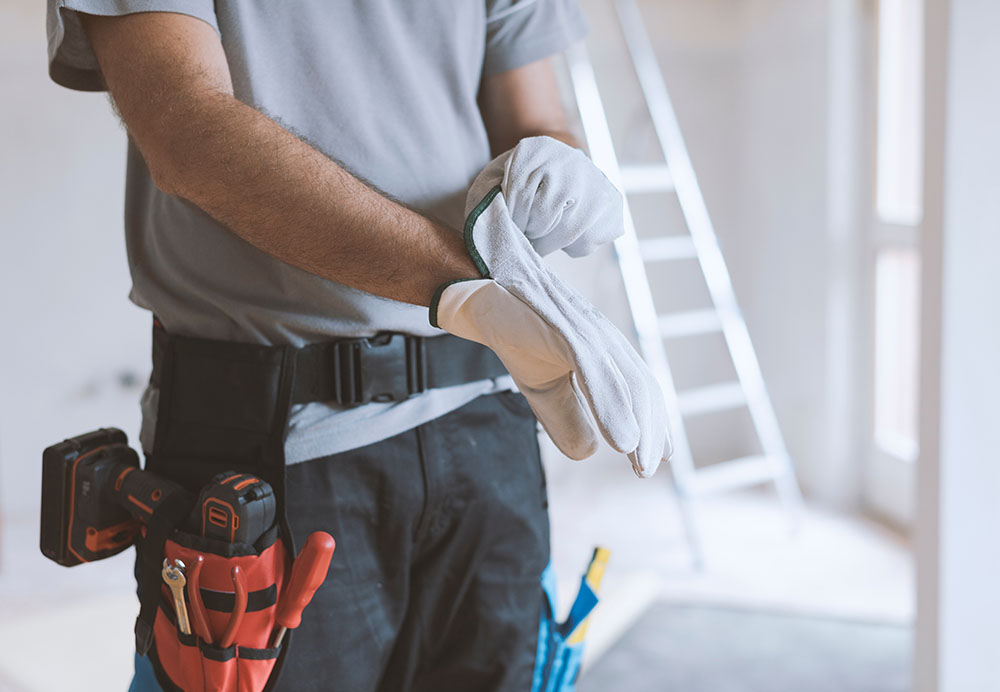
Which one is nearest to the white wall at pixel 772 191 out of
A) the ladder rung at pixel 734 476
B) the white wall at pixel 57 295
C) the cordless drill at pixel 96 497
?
the ladder rung at pixel 734 476

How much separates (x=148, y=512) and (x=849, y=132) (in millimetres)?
3056

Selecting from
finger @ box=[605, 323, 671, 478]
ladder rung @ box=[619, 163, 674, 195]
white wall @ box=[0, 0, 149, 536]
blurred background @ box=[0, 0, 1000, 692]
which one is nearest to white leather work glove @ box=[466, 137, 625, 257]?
finger @ box=[605, 323, 671, 478]

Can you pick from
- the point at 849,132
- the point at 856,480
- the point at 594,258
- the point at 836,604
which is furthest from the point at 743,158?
the point at 836,604

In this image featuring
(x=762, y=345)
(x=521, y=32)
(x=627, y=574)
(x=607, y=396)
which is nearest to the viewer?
(x=607, y=396)

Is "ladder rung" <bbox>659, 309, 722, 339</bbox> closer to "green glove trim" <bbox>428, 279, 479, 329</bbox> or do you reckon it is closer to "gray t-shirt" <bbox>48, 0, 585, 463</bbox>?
"gray t-shirt" <bbox>48, 0, 585, 463</bbox>

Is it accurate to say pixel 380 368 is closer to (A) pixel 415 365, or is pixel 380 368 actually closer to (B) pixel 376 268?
(A) pixel 415 365

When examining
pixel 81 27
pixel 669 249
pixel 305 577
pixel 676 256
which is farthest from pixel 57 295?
pixel 669 249

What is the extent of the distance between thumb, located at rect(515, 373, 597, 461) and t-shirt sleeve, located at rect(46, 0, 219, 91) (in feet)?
1.45

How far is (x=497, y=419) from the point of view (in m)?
1.08

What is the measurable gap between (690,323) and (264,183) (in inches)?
130

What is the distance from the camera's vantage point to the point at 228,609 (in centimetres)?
87

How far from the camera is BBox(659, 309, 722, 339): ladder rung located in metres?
3.28

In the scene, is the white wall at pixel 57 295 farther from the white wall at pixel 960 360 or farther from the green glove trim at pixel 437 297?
the white wall at pixel 960 360

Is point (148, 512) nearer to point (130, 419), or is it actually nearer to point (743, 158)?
point (130, 419)
